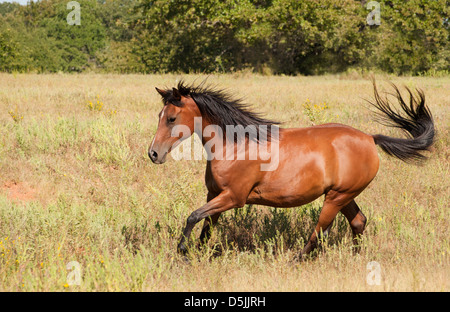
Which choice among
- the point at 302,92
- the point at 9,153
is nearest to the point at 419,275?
the point at 9,153

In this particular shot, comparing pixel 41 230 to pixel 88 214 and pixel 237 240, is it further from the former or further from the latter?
pixel 237 240

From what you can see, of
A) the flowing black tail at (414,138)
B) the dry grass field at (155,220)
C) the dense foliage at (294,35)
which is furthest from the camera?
the dense foliage at (294,35)

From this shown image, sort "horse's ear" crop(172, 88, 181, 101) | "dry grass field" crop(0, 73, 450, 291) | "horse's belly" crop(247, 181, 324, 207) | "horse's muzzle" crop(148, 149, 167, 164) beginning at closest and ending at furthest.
A: "dry grass field" crop(0, 73, 450, 291) < "horse's muzzle" crop(148, 149, 167, 164) < "horse's ear" crop(172, 88, 181, 101) < "horse's belly" crop(247, 181, 324, 207)

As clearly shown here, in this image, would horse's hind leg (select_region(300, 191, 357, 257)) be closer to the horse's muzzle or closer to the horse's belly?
the horse's belly

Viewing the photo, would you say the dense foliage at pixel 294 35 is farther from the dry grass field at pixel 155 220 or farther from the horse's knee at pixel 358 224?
the horse's knee at pixel 358 224

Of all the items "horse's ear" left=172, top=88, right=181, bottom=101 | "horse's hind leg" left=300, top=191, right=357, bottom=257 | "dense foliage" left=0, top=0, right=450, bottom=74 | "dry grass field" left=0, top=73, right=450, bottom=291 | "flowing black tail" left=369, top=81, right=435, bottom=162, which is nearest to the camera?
"dry grass field" left=0, top=73, right=450, bottom=291

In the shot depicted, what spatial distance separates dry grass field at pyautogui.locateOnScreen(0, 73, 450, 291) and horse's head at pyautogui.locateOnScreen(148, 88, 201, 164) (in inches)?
37.9

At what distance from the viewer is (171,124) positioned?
Answer: 176 inches

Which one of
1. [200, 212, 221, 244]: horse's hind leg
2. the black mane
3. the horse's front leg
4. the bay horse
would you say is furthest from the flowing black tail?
[200, 212, 221, 244]: horse's hind leg

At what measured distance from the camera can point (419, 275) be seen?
13.0 feet

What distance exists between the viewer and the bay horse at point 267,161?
4523 millimetres

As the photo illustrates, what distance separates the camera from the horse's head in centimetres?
438

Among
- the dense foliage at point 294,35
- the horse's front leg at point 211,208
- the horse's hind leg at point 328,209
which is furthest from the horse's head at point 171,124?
the dense foliage at point 294,35

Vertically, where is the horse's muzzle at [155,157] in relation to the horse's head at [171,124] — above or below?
below
